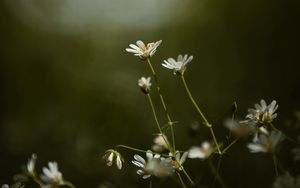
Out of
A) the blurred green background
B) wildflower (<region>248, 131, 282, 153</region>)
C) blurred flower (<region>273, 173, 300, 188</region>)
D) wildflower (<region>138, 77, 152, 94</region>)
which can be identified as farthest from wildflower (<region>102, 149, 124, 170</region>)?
blurred flower (<region>273, 173, 300, 188</region>)

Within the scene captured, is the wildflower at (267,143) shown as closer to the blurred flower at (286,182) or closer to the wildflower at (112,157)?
the blurred flower at (286,182)

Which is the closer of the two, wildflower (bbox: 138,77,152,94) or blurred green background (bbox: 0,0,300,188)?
wildflower (bbox: 138,77,152,94)

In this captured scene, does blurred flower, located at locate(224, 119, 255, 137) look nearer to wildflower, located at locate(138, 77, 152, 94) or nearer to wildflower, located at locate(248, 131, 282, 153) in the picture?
wildflower, located at locate(248, 131, 282, 153)

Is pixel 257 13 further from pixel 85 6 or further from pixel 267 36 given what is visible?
pixel 85 6

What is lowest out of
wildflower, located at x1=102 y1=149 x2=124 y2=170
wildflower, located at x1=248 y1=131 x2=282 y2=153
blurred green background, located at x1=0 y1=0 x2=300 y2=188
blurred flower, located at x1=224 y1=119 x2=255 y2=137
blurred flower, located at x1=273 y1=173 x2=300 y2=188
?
blurred flower, located at x1=273 y1=173 x2=300 y2=188

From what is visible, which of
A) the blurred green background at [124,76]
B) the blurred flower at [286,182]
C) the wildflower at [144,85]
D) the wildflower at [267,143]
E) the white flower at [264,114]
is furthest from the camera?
the blurred green background at [124,76]

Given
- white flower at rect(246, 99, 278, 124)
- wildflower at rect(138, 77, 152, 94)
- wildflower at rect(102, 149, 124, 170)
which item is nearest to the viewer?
white flower at rect(246, 99, 278, 124)

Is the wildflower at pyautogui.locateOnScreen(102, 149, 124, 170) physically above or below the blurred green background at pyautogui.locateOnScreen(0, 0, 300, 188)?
below

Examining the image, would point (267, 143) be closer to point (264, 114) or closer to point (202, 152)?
point (264, 114)

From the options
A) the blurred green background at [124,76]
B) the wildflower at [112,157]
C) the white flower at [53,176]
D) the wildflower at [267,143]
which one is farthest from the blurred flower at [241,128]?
the white flower at [53,176]
